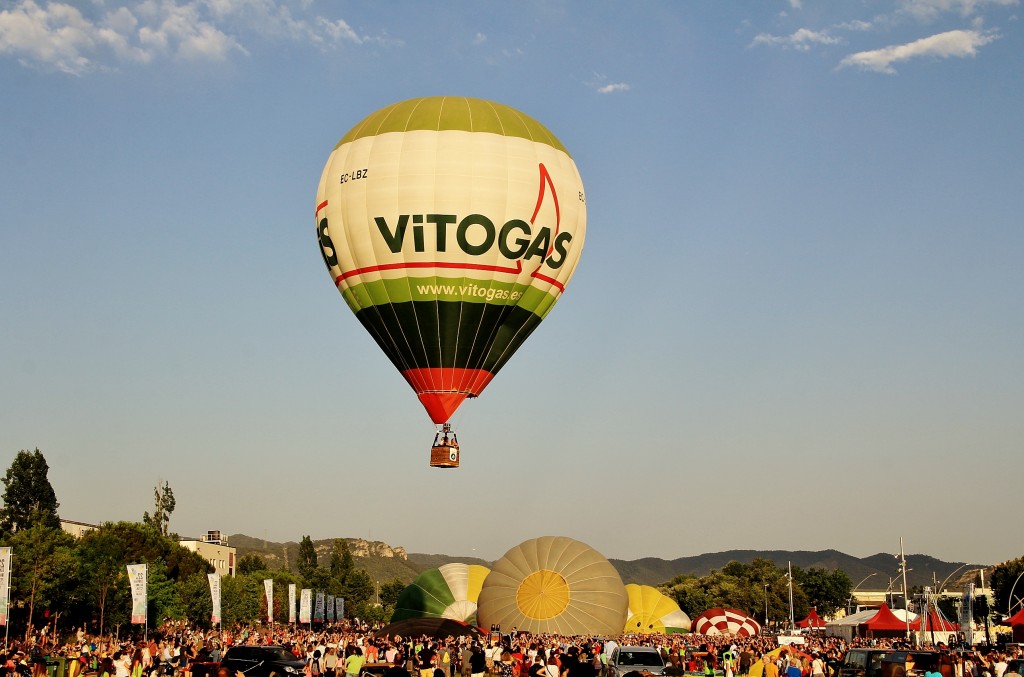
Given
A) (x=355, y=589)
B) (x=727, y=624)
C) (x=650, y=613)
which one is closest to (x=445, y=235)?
(x=727, y=624)

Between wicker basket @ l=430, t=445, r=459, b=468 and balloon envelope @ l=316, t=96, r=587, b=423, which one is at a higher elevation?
balloon envelope @ l=316, t=96, r=587, b=423

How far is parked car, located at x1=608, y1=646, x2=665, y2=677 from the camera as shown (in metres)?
32.3

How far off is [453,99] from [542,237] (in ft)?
18.6

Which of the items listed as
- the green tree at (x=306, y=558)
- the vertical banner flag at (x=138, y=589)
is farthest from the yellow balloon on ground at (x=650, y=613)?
the green tree at (x=306, y=558)

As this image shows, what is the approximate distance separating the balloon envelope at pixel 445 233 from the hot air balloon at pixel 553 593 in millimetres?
28140

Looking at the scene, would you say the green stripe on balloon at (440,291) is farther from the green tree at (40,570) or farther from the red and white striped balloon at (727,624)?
the red and white striped balloon at (727,624)

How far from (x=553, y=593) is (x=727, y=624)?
1407 centimetres

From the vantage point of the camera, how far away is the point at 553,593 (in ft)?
215

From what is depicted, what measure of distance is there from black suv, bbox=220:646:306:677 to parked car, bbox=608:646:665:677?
8463 mm

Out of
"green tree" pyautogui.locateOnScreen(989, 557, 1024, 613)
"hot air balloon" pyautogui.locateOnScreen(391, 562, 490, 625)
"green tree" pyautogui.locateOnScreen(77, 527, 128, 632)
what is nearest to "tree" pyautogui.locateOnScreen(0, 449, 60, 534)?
"green tree" pyautogui.locateOnScreen(77, 527, 128, 632)

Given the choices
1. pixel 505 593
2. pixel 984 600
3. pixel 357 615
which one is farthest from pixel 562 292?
pixel 357 615

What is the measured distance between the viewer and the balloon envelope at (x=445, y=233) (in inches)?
1505

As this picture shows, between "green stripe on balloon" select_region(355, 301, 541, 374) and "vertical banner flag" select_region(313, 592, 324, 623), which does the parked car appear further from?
"vertical banner flag" select_region(313, 592, 324, 623)

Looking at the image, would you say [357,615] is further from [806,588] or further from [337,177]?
[337,177]
